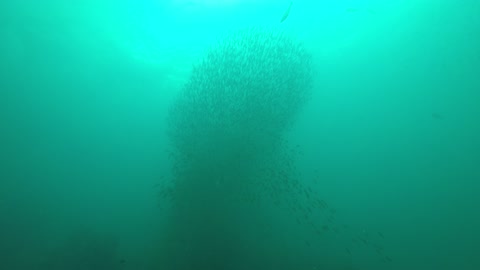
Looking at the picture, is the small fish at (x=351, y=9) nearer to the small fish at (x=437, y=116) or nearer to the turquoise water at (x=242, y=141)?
the turquoise water at (x=242, y=141)

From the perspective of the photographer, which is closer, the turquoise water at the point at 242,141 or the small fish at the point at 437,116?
the turquoise water at the point at 242,141

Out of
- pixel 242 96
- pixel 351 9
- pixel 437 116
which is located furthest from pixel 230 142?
pixel 437 116

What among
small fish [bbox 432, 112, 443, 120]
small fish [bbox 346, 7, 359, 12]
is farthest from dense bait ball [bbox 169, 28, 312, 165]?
small fish [bbox 432, 112, 443, 120]

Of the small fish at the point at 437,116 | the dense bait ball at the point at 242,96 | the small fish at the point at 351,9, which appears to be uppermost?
the small fish at the point at 351,9

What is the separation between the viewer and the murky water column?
16.2ft

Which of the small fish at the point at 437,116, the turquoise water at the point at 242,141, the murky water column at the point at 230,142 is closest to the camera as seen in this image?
the murky water column at the point at 230,142

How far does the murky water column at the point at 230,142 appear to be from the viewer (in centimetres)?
493

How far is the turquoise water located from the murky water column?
3 cm

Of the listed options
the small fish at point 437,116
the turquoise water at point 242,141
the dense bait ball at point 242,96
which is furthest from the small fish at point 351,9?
the small fish at point 437,116

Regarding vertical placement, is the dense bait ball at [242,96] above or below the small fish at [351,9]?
below

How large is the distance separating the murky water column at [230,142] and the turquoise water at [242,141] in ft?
0.10

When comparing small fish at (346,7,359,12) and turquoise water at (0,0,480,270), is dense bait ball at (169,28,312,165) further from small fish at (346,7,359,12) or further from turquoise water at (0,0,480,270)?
small fish at (346,7,359,12)

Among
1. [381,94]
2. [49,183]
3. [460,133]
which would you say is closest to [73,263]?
[49,183]

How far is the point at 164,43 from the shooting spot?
5789mm
